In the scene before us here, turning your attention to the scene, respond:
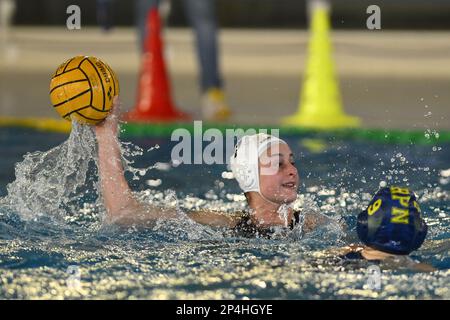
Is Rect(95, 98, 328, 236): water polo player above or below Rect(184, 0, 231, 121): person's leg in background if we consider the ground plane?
below

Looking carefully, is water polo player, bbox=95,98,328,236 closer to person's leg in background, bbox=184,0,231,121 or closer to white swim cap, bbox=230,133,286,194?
white swim cap, bbox=230,133,286,194

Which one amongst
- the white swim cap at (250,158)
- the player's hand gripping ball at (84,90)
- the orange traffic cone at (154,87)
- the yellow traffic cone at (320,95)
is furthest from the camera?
the orange traffic cone at (154,87)

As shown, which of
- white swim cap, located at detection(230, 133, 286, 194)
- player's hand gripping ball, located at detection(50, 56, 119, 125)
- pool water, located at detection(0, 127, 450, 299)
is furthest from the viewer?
white swim cap, located at detection(230, 133, 286, 194)

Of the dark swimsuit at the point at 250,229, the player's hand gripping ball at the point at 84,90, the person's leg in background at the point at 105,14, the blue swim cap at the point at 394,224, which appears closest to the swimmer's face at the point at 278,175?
the dark swimsuit at the point at 250,229

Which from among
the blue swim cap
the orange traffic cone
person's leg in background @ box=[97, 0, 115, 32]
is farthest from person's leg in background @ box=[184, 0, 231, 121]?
the blue swim cap

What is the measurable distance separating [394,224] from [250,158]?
26.4 inches

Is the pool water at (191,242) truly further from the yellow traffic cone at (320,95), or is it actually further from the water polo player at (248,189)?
the yellow traffic cone at (320,95)

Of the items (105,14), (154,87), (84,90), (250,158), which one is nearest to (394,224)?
(250,158)

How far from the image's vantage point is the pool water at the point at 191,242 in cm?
300

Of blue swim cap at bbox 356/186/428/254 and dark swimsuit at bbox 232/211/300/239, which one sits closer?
blue swim cap at bbox 356/186/428/254

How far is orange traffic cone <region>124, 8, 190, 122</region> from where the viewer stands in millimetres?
6074

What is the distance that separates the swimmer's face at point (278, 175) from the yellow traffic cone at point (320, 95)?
2.35 m

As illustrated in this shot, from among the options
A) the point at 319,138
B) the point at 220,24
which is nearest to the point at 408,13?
the point at 220,24
